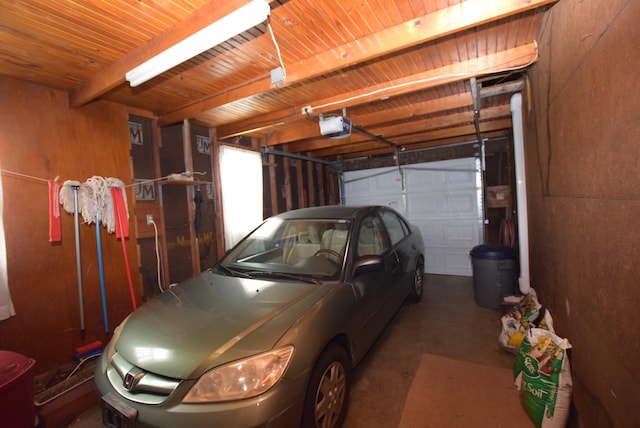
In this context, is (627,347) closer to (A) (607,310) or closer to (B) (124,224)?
(A) (607,310)

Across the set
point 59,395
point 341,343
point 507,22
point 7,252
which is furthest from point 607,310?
point 7,252

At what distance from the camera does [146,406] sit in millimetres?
1306

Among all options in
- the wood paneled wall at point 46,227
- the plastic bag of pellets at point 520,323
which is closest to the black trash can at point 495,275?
the plastic bag of pellets at point 520,323

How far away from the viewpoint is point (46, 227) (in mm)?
2551

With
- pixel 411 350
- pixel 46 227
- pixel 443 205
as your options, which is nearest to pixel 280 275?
pixel 411 350

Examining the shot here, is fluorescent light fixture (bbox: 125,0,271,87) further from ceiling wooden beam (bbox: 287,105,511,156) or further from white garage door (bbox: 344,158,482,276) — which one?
white garage door (bbox: 344,158,482,276)

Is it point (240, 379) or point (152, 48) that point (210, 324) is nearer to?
point (240, 379)

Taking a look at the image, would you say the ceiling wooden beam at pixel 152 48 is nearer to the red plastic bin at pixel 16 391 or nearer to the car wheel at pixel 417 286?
the red plastic bin at pixel 16 391

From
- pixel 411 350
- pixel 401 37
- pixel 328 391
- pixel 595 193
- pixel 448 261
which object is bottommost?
pixel 411 350

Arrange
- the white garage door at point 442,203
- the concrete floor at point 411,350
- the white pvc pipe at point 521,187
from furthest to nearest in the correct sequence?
the white garage door at point 442,203, the white pvc pipe at point 521,187, the concrete floor at point 411,350

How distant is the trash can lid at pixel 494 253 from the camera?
3.62 metres

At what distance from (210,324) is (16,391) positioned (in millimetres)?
1260

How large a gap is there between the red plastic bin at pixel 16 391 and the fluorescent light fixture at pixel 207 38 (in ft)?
6.73

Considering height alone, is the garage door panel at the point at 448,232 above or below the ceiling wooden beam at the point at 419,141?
below
